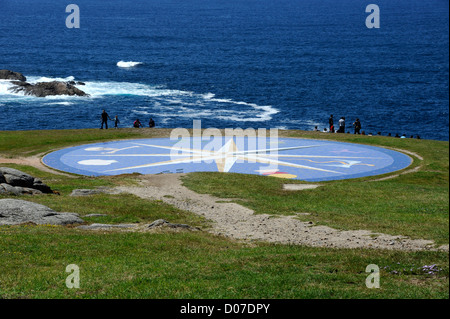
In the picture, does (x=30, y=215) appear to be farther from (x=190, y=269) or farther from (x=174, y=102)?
(x=174, y=102)

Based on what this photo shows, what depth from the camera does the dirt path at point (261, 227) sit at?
83.2 ft

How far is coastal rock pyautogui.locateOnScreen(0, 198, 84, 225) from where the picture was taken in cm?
2925

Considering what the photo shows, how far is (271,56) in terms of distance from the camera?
18925 centimetres

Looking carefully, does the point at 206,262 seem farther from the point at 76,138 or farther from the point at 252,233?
the point at 76,138

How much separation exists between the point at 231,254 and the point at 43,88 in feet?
339

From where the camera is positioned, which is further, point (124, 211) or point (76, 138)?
point (76, 138)

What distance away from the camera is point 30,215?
98.2ft

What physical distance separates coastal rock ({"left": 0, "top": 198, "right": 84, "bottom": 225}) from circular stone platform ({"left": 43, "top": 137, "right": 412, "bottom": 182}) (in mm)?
16487

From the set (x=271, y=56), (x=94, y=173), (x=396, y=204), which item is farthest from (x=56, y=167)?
(x=271, y=56)

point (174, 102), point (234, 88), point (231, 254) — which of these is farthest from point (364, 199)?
point (234, 88)

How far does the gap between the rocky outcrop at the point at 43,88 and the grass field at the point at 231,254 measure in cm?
8084

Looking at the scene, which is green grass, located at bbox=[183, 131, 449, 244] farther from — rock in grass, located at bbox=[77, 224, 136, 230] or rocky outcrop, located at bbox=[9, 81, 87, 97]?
rocky outcrop, located at bbox=[9, 81, 87, 97]
